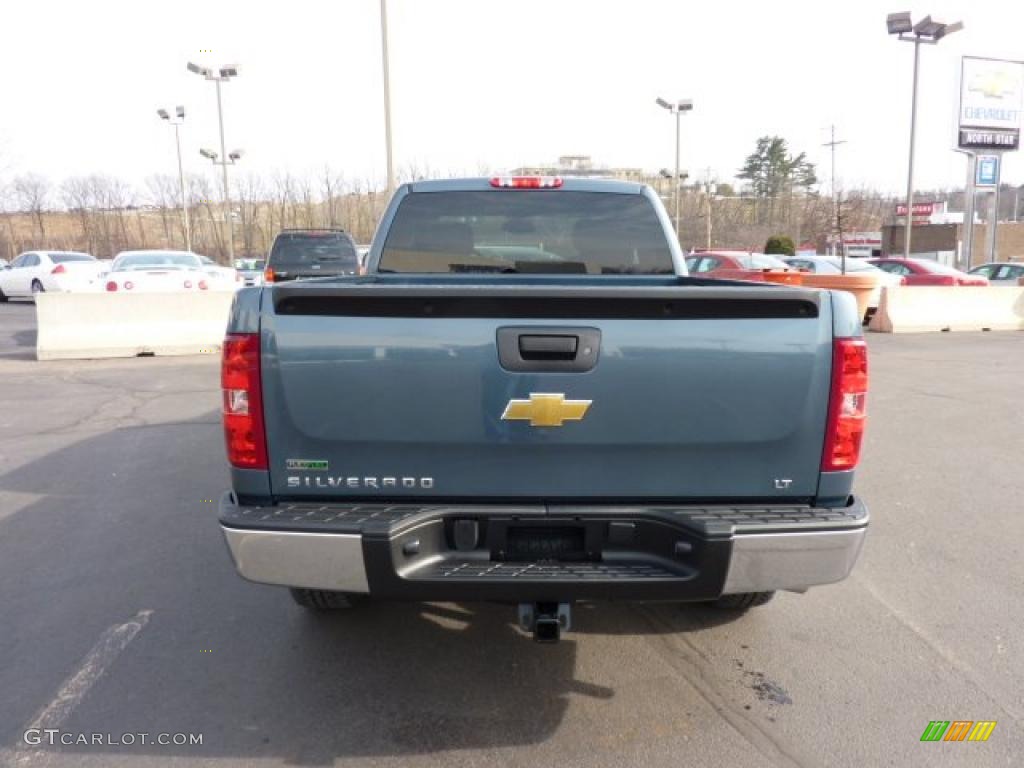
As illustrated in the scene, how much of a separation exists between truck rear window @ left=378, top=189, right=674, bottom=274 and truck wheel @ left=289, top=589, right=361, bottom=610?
1975mm

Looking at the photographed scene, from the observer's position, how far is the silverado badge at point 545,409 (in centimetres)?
265

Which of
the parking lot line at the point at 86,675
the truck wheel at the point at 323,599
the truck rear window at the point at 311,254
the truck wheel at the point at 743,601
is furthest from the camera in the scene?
the truck rear window at the point at 311,254

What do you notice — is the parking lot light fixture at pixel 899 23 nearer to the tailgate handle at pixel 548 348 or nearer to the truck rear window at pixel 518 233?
the truck rear window at pixel 518 233

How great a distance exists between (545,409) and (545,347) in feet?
0.71

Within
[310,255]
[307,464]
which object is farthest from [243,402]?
[310,255]

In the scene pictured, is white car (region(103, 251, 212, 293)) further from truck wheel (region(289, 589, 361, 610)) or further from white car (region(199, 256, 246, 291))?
truck wheel (region(289, 589, 361, 610))

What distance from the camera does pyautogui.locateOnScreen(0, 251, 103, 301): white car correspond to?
2208 centimetres

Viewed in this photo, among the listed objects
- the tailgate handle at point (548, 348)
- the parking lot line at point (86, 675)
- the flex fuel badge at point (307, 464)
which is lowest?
the parking lot line at point (86, 675)

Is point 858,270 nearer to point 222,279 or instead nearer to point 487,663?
point 222,279

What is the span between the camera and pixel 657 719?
3059mm

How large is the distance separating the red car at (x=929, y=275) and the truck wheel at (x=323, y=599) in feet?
63.4

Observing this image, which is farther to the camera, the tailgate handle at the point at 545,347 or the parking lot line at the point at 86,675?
the parking lot line at the point at 86,675

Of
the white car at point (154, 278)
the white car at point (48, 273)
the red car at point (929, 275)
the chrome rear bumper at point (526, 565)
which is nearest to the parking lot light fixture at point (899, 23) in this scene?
the red car at point (929, 275)

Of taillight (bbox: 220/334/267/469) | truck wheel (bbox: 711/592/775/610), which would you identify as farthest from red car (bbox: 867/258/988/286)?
taillight (bbox: 220/334/267/469)
